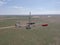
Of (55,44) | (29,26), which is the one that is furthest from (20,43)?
(29,26)

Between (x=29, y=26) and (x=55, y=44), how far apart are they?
18.4 ft

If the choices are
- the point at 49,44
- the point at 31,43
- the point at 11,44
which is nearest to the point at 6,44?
the point at 11,44

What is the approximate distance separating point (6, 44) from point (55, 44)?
280 centimetres

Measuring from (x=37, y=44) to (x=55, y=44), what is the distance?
1.05 meters

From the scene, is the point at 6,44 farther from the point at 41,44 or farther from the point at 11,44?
the point at 41,44

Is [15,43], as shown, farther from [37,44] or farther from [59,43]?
[59,43]

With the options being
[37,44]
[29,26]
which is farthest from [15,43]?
[29,26]

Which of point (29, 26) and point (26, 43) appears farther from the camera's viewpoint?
point (29, 26)

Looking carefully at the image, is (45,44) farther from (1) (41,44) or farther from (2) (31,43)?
(2) (31,43)

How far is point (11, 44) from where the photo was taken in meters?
6.73

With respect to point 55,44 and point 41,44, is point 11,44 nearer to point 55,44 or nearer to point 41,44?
point 41,44

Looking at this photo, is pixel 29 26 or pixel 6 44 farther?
pixel 29 26

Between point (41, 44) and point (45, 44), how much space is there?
229 millimetres

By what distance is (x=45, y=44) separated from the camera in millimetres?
6863
